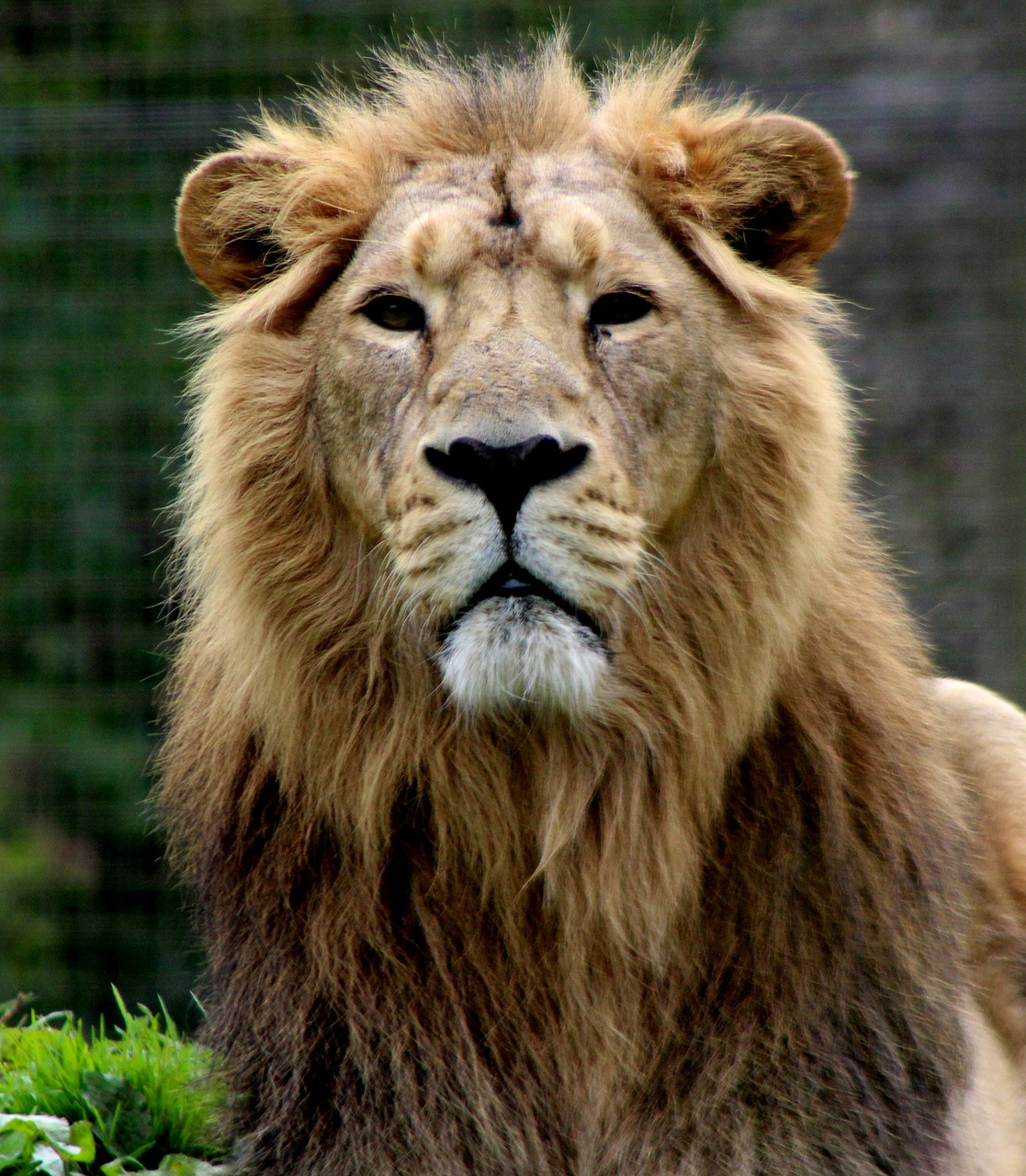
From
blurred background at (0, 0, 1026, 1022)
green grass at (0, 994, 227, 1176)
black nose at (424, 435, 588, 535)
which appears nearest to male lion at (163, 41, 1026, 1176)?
black nose at (424, 435, 588, 535)

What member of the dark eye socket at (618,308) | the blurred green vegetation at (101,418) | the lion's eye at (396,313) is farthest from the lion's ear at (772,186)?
the blurred green vegetation at (101,418)

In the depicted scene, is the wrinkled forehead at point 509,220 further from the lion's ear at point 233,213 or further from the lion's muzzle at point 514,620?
the lion's muzzle at point 514,620

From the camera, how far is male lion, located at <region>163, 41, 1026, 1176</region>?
1.98 metres

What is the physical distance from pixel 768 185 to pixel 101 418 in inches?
110

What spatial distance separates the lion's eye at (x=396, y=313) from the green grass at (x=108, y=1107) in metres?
0.95

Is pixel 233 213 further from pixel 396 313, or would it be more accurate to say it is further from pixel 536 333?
pixel 536 333

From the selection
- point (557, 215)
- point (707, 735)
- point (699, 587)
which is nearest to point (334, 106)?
point (557, 215)

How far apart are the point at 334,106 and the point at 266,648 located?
80 centimetres

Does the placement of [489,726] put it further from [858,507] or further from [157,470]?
[157,470]

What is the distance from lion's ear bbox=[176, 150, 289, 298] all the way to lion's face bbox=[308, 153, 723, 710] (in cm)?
16

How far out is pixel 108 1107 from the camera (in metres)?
2.33

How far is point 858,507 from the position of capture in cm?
251

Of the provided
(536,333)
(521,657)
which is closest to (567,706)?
(521,657)

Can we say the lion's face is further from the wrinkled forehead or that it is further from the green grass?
the green grass
